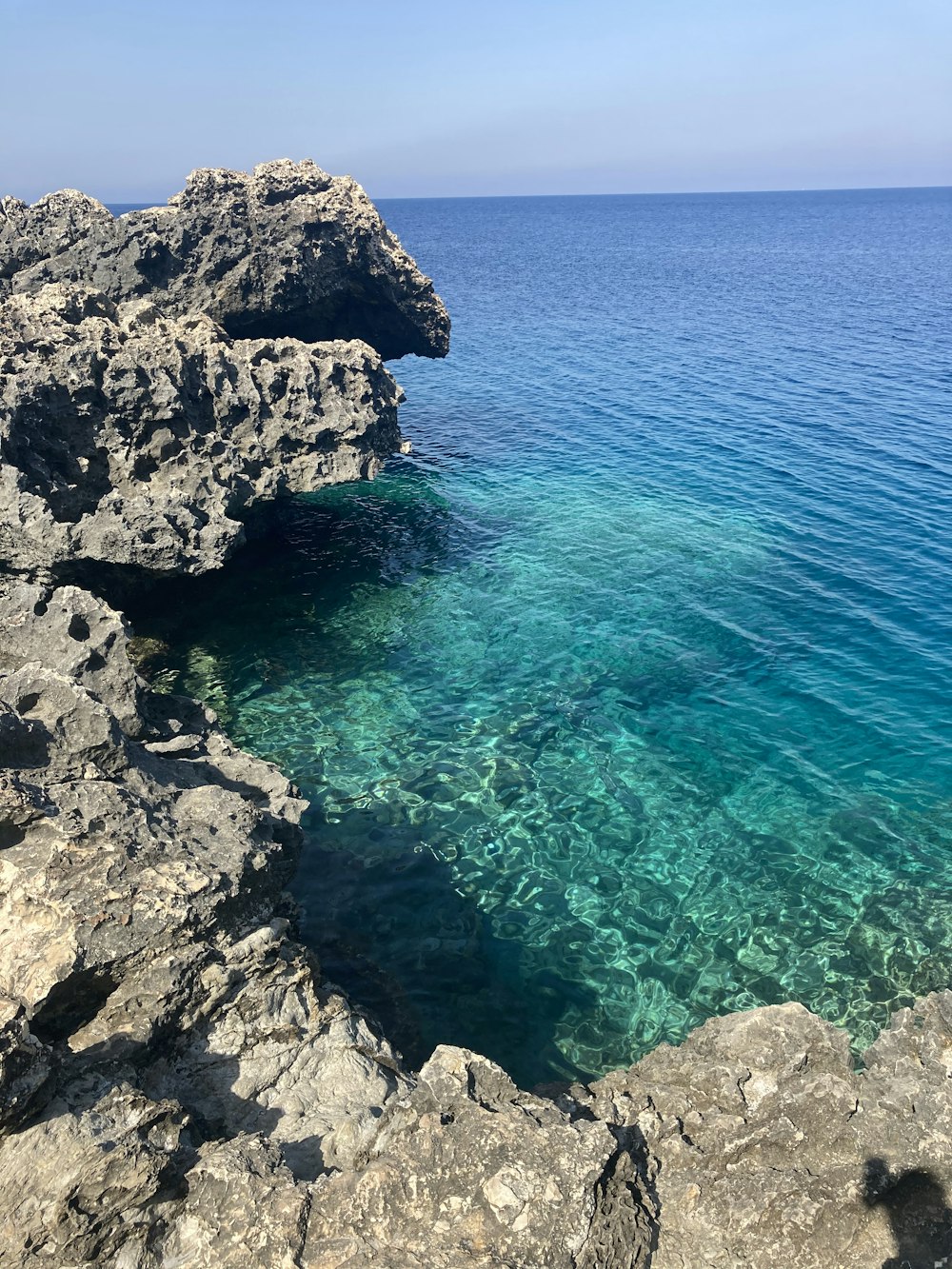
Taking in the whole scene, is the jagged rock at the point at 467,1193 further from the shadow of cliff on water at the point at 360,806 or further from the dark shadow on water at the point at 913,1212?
the shadow of cliff on water at the point at 360,806

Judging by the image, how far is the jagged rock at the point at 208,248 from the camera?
100 ft

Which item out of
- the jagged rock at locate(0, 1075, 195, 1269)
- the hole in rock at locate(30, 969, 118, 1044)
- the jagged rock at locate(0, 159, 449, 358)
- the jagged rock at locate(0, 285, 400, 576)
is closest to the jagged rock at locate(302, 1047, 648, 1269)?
the jagged rock at locate(0, 1075, 195, 1269)

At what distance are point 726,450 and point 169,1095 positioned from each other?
38275 mm

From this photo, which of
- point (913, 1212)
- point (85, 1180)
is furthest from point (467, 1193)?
point (913, 1212)

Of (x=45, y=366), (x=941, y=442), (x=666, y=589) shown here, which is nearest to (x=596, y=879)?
(x=666, y=589)

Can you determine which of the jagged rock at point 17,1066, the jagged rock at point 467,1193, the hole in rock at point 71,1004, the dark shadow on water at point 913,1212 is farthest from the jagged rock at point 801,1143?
the jagged rock at point 17,1066

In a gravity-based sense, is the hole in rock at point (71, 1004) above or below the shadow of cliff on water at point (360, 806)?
above

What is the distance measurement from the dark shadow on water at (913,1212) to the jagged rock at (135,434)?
19.1 metres

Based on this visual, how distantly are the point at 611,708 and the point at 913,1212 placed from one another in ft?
47.1

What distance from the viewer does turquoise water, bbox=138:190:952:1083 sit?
1515 centimetres

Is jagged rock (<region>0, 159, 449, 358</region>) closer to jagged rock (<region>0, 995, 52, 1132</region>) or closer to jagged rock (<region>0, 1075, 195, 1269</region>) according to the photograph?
jagged rock (<region>0, 995, 52, 1132</region>)

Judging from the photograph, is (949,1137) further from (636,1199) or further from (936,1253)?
(636,1199)

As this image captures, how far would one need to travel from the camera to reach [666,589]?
28.3m

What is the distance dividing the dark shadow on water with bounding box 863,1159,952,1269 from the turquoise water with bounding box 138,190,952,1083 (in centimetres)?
566
